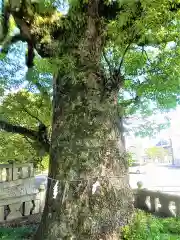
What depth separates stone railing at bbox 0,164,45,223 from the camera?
21.2 ft

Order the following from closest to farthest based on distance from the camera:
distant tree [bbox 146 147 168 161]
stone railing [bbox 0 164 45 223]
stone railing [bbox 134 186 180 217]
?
1. stone railing [bbox 134 186 180 217]
2. stone railing [bbox 0 164 45 223]
3. distant tree [bbox 146 147 168 161]

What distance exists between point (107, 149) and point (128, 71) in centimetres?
225

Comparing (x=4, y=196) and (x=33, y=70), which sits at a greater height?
(x=33, y=70)

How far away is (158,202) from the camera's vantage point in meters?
6.42

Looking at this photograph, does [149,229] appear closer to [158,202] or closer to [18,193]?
[158,202]

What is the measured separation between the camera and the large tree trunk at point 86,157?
412 cm

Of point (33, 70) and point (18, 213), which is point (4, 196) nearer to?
point (18, 213)

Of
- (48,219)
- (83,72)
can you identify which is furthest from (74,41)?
(48,219)

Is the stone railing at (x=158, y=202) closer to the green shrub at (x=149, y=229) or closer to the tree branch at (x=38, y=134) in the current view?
the green shrub at (x=149, y=229)

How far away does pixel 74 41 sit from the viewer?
4.82m

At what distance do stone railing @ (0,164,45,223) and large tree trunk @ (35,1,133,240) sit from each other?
2.40m

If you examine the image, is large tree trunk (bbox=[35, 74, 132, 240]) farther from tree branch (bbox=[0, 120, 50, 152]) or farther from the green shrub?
tree branch (bbox=[0, 120, 50, 152])

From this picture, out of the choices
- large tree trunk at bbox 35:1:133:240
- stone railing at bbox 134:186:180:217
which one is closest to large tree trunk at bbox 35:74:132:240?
large tree trunk at bbox 35:1:133:240

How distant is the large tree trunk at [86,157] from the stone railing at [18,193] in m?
2.40
